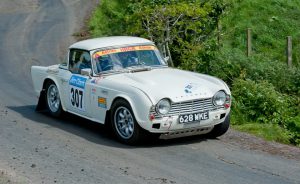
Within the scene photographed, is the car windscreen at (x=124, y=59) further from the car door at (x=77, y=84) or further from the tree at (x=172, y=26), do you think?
the tree at (x=172, y=26)

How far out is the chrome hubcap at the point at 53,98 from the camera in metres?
13.1

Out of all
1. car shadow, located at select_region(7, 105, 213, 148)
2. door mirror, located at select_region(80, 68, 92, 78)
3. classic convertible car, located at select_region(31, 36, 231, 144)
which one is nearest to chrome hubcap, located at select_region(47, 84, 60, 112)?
classic convertible car, located at select_region(31, 36, 231, 144)

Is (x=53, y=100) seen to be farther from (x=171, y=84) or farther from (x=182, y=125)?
(x=182, y=125)

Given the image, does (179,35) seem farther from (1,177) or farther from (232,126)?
(1,177)

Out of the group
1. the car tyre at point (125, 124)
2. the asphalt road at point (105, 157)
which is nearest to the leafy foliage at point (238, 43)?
the asphalt road at point (105, 157)

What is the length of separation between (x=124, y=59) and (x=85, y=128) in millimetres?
1444

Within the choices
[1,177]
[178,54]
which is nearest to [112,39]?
[1,177]

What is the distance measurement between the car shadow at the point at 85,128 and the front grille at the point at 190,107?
2.09 ft

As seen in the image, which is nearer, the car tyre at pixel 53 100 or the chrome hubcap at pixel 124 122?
the chrome hubcap at pixel 124 122

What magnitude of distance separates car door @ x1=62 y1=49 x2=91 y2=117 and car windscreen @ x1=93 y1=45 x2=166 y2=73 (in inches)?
10.3

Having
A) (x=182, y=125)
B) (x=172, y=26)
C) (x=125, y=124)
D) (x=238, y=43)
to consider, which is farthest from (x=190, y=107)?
(x=238, y=43)

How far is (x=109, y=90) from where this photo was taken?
11.2 metres

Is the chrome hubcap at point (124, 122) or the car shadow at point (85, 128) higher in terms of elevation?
the chrome hubcap at point (124, 122)

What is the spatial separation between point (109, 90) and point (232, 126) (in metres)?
2.77
